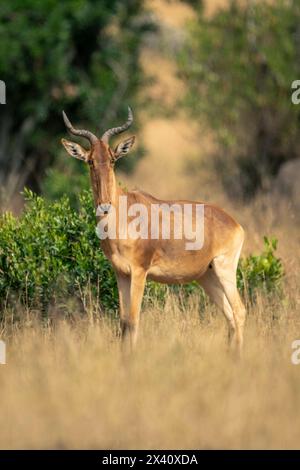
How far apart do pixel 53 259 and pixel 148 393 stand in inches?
131

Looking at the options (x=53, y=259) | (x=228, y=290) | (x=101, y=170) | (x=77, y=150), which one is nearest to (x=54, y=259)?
(x=53, y=259)

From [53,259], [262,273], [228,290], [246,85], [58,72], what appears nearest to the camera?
[228,290]

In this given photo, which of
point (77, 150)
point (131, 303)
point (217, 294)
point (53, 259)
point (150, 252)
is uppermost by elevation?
point (77, 150)

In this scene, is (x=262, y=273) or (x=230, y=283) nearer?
(x=230, y=283)

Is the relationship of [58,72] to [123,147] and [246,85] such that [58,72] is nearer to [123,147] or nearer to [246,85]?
[246,85]

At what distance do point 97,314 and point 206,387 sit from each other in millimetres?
2510

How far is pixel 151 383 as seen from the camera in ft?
24.6

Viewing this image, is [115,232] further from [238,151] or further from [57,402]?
[238,151]

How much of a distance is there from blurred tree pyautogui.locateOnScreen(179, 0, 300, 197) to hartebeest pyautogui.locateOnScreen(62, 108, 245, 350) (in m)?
→ 11.0

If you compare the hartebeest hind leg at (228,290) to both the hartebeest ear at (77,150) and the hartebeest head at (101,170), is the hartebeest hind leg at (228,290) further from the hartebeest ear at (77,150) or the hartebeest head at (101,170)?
the hartebeest ear at (77,150)

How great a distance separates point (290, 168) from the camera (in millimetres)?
19359

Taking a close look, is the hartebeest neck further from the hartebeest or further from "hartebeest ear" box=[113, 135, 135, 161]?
"hartebeest ear" box=[113, 135, 135, 161]

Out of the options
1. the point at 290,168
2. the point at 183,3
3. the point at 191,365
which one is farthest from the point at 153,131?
the point at 191,365

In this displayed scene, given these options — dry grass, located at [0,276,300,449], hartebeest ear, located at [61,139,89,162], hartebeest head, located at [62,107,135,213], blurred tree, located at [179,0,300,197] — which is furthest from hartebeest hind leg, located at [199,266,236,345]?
blurred tree, located at [179,0,300,197]
